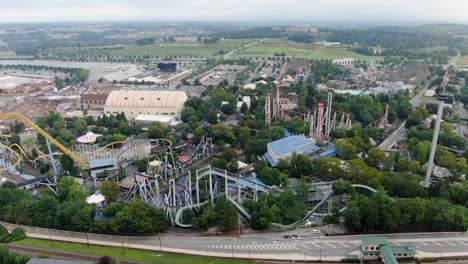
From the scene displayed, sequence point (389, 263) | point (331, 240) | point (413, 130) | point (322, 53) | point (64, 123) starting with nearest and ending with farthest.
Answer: point (389, 263) → point (331, 240) → point (413, 130) → point (64, 123) → point (322, 53)

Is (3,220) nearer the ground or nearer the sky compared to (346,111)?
nearer the ground

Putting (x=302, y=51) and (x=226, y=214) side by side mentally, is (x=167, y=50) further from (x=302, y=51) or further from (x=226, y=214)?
(x=226, y=214)

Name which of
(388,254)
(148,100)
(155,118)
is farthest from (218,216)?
(148,100)

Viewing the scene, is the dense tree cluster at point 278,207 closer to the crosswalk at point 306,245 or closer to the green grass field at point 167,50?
the crosswalk at point 306,245

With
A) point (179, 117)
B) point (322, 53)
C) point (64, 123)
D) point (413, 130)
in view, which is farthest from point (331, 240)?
point (322, 53)

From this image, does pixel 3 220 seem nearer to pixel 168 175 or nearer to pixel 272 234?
pixel 168 175

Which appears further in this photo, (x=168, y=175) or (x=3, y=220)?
(x=168, y=175)

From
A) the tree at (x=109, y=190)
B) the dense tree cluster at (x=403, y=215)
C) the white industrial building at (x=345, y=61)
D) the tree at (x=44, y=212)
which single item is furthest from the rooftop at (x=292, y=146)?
the white industrial building at (x=345, y=61)
